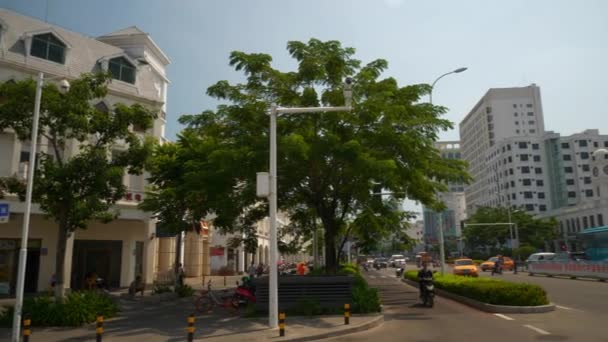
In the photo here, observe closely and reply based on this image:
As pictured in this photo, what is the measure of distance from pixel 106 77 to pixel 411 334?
44.3 ft

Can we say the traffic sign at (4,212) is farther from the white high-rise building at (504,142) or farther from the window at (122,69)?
the white high-rise building at (504,142)

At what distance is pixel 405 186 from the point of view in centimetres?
1827

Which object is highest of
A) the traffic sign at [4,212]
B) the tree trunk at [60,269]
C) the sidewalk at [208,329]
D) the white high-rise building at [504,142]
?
the white high-rise building at [504,142]

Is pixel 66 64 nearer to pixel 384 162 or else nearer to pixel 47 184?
pixel 47 184

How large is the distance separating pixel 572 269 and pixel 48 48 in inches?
1603

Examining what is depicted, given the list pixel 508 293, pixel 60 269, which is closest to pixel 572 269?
pixel 508 293

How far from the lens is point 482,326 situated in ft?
43.8

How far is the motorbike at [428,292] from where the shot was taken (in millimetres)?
18188

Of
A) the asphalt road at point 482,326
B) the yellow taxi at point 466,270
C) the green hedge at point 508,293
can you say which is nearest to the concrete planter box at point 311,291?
the asphalt road at point 482,326

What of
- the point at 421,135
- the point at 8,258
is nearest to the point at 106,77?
the point at 421,135

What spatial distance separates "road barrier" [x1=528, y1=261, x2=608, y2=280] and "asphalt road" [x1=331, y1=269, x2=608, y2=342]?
63.6 ft

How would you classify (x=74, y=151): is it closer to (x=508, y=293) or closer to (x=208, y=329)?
(x=208, y=329)

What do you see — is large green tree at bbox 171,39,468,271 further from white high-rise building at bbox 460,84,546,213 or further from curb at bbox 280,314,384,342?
white high-rise building at bbox 460,84,546,213

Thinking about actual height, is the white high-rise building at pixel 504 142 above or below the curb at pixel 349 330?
above
